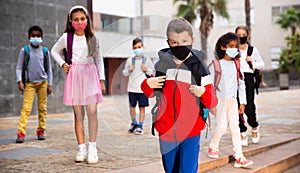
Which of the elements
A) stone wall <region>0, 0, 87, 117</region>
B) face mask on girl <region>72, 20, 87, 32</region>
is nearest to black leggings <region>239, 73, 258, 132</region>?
face mask on girl <region>72, 20, 87, 32</region>

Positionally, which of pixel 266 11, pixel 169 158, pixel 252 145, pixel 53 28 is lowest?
pixel 252 145

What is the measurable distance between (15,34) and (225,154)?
7.54 metres

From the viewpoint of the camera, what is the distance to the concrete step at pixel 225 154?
4.77 meters

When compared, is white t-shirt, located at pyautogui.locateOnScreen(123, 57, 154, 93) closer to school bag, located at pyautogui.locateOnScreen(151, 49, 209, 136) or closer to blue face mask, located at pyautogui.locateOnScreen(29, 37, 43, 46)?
school bag, located at pyautogui.locateOnScreen(151, 49, 209, 136)

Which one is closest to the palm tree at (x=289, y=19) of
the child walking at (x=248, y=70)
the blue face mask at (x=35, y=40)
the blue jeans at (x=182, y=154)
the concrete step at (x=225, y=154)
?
the concrete step at (x=225, y=154)

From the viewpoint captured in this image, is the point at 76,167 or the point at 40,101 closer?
the point at 76,167

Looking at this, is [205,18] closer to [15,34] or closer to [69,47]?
[15,34]

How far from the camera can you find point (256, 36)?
42.3m

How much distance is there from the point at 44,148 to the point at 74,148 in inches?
15.7

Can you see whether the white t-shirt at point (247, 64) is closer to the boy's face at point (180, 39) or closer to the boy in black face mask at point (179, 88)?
the boy in black face mask at point (179, 88)

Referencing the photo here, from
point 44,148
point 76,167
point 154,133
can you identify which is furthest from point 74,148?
point 154,133

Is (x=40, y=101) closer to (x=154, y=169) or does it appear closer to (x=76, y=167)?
(x=76, y=167)

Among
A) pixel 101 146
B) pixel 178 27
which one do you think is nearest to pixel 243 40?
pixel 101 146

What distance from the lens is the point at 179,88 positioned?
3.23 meters
